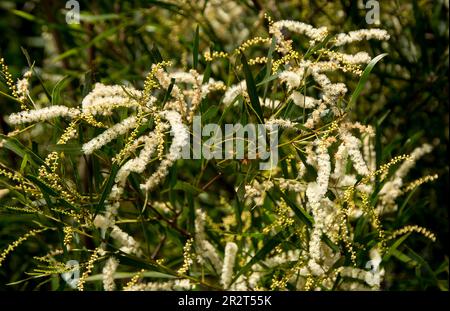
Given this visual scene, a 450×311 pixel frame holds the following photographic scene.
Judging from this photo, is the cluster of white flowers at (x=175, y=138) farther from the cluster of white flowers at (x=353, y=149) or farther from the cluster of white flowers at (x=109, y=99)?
the cluster of white flowers at (x=353, y=149)

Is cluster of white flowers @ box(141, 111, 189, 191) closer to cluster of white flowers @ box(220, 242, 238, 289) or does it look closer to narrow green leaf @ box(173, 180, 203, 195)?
narrow green leaf @ box(173, 180, 203, 195)

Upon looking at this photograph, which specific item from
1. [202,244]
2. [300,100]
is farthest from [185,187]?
[300,100]

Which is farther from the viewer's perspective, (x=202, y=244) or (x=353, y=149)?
(x=202, y=244)

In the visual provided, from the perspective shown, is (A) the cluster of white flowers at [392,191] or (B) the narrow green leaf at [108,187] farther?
(A) the cluster of white flowers at [392,191]

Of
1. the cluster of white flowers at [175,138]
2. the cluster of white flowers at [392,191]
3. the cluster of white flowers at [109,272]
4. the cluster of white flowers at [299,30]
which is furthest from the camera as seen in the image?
the cluster of white flowers at [392,191]

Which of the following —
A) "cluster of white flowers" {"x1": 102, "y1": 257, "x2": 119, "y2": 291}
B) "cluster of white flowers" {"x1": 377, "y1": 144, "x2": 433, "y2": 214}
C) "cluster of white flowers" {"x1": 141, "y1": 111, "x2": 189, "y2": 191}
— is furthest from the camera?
"cluster of white flowers" {"x1": 377, "y1": 144, "x2": 433, "y2": 214}

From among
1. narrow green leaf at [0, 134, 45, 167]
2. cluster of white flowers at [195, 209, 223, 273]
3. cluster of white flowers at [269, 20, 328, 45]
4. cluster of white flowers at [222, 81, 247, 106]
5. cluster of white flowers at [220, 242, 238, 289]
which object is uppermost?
cluster of white flowers at [269, 20, 328, 45]

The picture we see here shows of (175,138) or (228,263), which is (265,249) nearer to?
(228,263)

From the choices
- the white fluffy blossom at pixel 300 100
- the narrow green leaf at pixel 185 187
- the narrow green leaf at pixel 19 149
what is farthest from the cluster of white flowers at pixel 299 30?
the narrow green leaf at pixel 19 149

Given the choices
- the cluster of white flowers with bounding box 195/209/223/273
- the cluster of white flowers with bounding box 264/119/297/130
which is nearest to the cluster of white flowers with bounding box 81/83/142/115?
the cluster of white flowers with bounding box 264/119/297/130

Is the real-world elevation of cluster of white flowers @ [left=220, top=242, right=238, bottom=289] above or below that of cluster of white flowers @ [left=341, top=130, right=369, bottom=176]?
below

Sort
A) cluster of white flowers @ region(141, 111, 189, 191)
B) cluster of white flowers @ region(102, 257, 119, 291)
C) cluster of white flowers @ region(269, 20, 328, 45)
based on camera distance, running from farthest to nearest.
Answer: cluster of white flowers @ region(102, 257, 119, 291) < cluster of white flowers @ region(269, 20, 328, 45) < cluster of white flowers @ region(141, 111, 189, 191)

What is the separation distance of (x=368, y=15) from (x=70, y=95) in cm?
114
